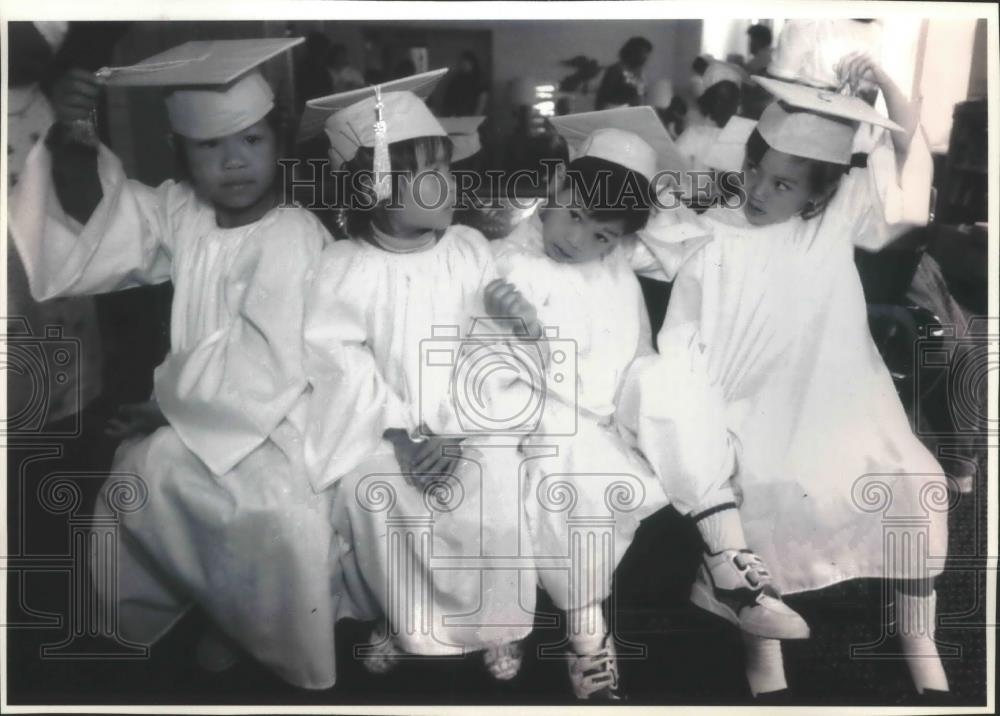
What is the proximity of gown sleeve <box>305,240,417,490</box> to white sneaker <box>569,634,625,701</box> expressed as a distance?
2.05 feet

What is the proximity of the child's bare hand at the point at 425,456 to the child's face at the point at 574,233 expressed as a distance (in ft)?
1.44

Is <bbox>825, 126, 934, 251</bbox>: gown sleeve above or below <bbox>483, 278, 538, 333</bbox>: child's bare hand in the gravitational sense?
above

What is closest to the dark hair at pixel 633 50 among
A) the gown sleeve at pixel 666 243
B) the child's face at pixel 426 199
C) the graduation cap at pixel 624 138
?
the graduation cap at pixel 624 138

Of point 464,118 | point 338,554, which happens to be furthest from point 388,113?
point 338,554

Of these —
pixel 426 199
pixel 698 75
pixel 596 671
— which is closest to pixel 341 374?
pixel 426 199

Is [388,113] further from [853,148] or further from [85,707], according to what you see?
[85,707]

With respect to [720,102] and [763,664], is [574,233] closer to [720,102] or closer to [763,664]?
[720,102]

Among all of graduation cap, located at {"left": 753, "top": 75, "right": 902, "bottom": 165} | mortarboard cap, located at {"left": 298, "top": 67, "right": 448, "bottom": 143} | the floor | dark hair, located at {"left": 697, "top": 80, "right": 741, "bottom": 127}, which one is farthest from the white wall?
mortarboard cap, located at {"left": 298, "top": 67, "right": 448, "bottom": 143}

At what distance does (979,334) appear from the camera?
1907mm

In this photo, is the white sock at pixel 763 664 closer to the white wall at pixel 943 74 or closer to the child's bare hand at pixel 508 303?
the child's bare hand at pixel 508 303

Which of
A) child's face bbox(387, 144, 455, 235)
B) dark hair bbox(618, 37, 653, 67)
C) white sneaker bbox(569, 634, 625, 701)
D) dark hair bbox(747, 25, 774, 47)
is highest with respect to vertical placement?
dark hair bbox(747, 25, 774, 47)

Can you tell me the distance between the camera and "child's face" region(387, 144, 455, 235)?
1.78 m

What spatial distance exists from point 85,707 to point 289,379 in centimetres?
84

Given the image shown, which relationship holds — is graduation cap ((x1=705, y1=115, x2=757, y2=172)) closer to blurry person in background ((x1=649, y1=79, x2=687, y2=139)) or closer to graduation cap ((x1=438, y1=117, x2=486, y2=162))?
blurry person in background ((x1=649, y1=79, x2=687, y2=139))
